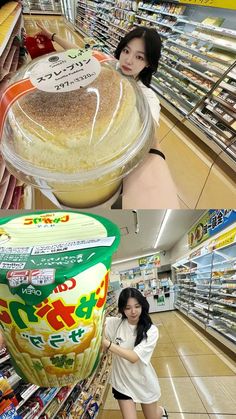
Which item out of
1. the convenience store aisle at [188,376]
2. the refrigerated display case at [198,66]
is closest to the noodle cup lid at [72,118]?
the convenience store aisle at [188,376]

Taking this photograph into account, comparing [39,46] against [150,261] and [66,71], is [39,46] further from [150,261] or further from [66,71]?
[150,261]

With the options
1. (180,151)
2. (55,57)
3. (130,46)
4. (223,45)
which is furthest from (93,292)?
(223,45)

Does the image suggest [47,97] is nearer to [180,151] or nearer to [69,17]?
[69,17]

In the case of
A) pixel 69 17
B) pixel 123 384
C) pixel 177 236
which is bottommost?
pixel 123 384

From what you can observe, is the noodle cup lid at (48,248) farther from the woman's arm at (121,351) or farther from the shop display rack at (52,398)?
the shop display rack at (52,398)

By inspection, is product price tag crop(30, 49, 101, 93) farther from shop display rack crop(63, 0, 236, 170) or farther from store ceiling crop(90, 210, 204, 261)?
shop display rack crop(63, 0, 236, 170)

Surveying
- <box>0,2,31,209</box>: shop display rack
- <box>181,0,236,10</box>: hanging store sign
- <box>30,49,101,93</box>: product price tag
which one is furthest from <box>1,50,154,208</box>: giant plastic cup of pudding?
<box>181,0,236,10</box>: hanging store sign

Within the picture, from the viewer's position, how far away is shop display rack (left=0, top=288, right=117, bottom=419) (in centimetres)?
73

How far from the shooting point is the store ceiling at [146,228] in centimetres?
55

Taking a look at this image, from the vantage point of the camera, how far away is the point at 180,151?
144cm

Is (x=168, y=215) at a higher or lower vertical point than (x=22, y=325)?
higher

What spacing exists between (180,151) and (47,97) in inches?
43.4

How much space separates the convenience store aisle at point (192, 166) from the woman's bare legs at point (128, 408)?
0.57 metres

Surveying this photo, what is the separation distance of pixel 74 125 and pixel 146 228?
11.3 inches
